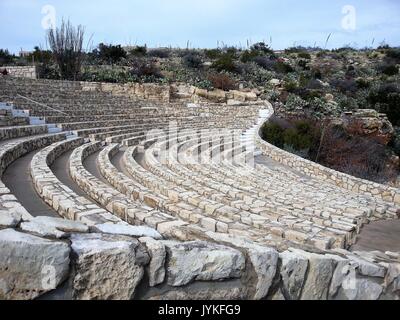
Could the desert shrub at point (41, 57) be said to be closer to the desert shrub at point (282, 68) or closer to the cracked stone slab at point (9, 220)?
the desert shrub at point (282, 68)

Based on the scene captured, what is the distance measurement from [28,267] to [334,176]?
10334mm

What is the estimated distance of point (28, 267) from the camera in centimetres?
165

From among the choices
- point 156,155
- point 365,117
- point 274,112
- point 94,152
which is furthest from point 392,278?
point 365,117

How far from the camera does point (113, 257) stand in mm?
1817

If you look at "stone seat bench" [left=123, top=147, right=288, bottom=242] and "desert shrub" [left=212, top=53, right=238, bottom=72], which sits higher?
"desert shrub" [left=212, top=53, right=238, bottom=72]

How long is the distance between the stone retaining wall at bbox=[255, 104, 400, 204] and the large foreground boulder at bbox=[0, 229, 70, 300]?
9.52m

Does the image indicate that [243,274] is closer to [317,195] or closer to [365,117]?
[317,195]

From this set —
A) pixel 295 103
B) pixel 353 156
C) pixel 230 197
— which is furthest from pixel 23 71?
pixel 353 156

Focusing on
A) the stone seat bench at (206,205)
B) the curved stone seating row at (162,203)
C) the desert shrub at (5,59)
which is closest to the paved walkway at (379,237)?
the stone seat bench at (206,205)

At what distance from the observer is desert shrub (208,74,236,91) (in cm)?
2509

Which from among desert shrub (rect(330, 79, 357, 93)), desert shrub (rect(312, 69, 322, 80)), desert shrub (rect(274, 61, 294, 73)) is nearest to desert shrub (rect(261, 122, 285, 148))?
desert shrub (rect(330, 79, 357, 93))

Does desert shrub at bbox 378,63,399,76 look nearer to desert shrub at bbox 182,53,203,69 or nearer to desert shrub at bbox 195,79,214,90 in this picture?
desert shrub at bbox 182,53,203,69

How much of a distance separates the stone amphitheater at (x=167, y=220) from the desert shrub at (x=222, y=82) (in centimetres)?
1182

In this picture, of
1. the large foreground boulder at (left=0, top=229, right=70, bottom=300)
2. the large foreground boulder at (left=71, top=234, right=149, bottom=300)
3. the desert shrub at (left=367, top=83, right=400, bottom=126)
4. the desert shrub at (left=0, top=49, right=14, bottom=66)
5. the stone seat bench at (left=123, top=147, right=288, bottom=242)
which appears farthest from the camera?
the desert shrub at (left=367, top=83, right=400, bottom=126)
